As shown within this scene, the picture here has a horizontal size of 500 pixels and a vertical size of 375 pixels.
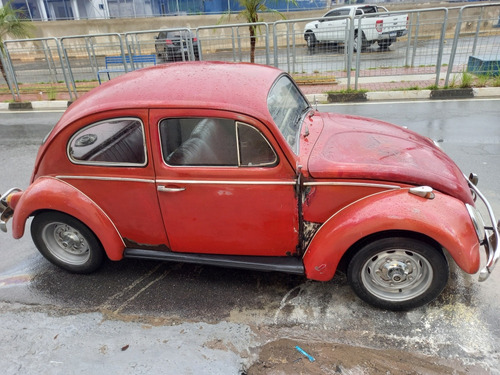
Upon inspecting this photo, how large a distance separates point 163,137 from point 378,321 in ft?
7.10

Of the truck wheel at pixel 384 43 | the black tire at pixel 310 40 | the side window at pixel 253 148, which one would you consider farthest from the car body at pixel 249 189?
the truck wheel at pixel 384 43

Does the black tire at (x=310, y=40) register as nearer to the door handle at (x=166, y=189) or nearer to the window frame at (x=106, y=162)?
the window frame at (x=106, y=162)

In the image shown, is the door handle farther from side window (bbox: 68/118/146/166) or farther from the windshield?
the windshield

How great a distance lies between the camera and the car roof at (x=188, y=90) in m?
2.80

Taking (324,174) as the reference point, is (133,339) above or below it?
below

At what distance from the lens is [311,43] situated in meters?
10.7

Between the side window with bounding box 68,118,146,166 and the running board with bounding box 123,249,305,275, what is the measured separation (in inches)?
31.9

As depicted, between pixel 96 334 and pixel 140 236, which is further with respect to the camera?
pixel 140 236

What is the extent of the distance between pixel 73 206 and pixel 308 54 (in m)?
9.08

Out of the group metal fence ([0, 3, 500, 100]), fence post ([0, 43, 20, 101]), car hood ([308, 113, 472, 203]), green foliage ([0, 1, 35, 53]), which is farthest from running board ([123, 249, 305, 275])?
green foliage ([0, 1, 35, 53])

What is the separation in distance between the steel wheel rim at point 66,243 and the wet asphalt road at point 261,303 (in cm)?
18

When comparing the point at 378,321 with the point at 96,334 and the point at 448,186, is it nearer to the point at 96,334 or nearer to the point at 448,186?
the point at 448,186

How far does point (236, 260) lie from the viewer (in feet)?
10.1

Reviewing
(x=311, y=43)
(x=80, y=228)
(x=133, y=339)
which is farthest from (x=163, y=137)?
(x=311, y=43)
